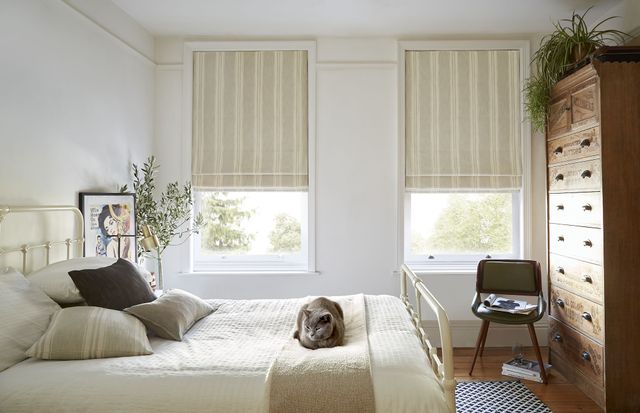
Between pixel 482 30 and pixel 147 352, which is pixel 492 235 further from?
pixel 147 352

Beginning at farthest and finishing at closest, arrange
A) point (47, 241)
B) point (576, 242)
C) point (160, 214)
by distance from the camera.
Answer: point (160, 214) → point (576, 242) → point (47, 241)

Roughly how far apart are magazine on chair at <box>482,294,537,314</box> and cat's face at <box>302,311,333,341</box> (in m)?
1.82

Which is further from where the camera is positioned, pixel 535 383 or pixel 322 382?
pixel 535 383

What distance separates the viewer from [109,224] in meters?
3.07

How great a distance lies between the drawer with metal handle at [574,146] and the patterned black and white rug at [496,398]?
1571 millimetres

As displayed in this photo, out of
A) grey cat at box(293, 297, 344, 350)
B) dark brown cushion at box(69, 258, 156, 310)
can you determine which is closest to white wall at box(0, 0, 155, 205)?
dark brown cushion at box(69, 258, 156, 310)

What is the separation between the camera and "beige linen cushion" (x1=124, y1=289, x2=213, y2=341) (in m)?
2.09

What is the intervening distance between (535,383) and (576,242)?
1015 millimetres

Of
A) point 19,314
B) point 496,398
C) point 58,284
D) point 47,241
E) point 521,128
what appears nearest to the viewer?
point 19,314

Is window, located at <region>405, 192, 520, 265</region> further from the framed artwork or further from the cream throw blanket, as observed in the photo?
the cream throw blanket

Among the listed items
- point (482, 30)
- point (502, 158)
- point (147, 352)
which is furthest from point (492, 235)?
point (147, 352)

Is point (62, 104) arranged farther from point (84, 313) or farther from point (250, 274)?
point (250, 274)

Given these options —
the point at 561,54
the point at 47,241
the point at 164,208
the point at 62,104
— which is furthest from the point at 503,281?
the point at 62,104

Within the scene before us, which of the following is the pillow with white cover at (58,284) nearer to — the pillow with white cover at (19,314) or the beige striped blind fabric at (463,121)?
the pillow with white cover at (19,314)
